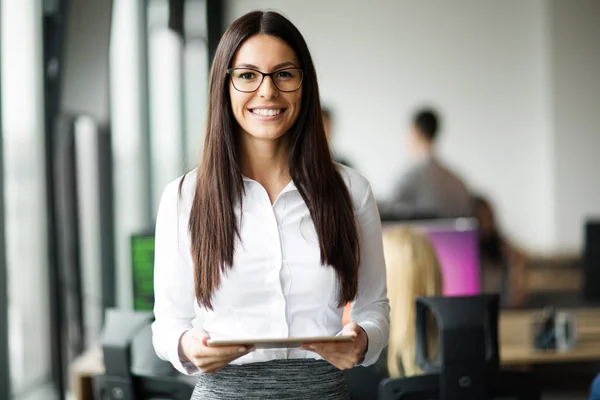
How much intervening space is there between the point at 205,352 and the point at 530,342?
301cm

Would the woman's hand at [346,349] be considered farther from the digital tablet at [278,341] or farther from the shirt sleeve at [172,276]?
the shirt sleeve at [172,276]

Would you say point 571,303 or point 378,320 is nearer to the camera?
point 378,320

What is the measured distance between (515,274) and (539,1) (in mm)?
2726

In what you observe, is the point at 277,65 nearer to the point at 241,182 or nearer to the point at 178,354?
the point at 241,182

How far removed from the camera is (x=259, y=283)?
5.33 feet

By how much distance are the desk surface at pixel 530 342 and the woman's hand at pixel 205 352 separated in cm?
263

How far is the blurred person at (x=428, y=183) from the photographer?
6551mm

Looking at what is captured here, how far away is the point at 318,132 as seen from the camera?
5.61 feet

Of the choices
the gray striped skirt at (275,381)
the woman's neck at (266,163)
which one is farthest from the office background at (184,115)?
the gray striped skirt at (275,381)

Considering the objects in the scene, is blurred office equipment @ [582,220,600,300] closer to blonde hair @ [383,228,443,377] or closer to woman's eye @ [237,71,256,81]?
blonde hair @ [383,228,443,377]

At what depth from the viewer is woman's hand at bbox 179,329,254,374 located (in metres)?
1.51

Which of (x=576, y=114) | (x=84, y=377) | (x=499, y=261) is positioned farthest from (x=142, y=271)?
(x=576, y=114)

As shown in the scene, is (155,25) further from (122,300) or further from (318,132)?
(318,132)

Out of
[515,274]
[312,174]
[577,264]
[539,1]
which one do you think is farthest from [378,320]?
[539,1]
